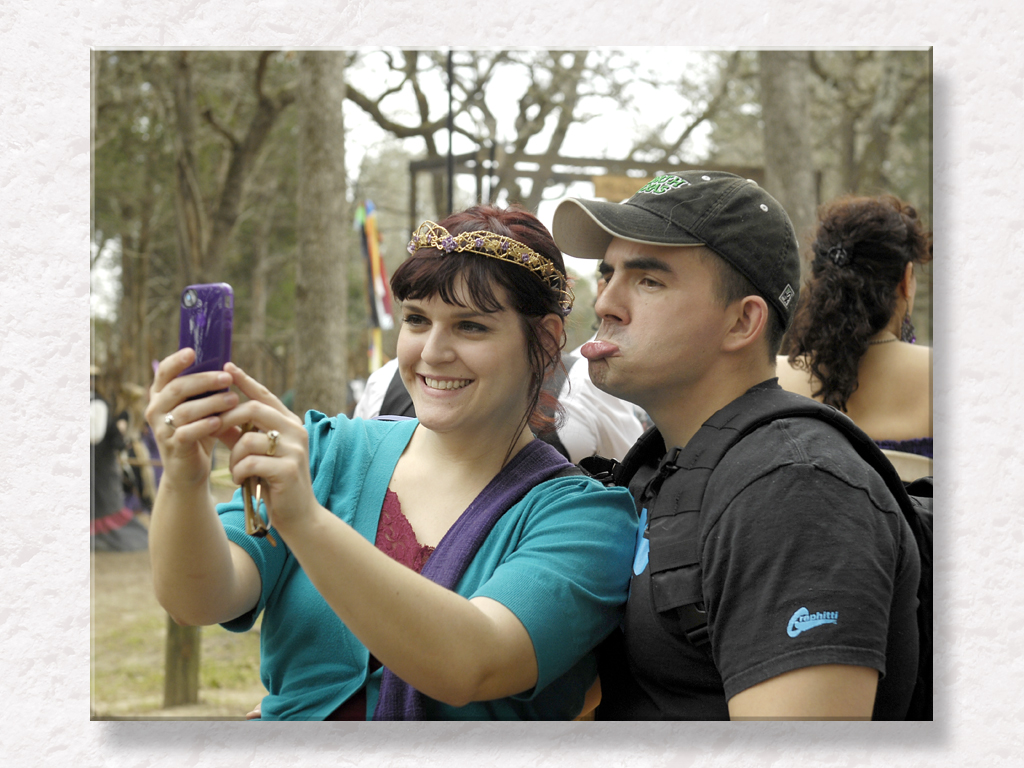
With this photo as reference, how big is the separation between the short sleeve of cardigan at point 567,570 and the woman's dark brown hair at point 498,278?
Result: 235 mm

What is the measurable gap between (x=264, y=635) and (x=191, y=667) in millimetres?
2698

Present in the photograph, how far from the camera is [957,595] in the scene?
158 centimetres

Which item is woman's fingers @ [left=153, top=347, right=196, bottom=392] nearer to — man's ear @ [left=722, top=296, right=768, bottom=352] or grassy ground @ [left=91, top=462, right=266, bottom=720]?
grassy ground @ [left=91, top=462, right=266, bottom=720]

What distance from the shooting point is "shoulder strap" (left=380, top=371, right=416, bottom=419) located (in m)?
2.73

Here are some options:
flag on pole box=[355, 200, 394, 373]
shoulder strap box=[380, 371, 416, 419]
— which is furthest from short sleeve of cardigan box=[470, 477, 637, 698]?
flag on pole box=[355, 200, 394, 373]

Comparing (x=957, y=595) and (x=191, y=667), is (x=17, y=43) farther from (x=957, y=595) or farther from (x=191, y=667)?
(x=191, y=667)

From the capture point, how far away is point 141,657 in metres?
3.09

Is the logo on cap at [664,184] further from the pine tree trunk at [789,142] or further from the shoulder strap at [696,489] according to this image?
the pine tree trunk at [789,142]

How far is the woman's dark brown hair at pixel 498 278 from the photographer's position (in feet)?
5.09

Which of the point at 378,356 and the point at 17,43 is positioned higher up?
the point at 17,43

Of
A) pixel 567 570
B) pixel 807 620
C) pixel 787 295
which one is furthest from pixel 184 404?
pixel 787 295

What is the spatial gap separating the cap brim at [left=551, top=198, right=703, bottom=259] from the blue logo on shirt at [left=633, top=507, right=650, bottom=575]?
45cm

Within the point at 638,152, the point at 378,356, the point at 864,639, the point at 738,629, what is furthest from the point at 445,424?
the point at 378,356

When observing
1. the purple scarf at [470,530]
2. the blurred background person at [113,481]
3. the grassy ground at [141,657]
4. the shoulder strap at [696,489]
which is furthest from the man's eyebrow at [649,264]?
the blurred background person at [113,481]
